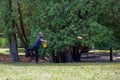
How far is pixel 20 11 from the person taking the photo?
70.2ft

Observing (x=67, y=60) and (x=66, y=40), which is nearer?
(x=66, y=40)

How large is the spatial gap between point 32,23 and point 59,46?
2462mm

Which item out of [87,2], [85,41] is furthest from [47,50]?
[87,2]

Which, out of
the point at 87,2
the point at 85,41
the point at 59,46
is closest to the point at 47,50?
the point at 59,46

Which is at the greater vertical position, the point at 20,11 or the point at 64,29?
the point at 20,11

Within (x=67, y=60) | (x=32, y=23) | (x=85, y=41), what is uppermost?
(x=32, y=23)

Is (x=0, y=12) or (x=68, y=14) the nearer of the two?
(x=68, y=14)

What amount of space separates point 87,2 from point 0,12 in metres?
5.72

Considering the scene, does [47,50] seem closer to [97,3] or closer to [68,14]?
[68,14]

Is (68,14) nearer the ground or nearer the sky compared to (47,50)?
nearer the sky

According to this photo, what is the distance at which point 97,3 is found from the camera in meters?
18.4

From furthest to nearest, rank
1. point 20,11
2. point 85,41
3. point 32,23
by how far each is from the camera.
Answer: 1. point 20,11
2. point 32,23
3. point 85,41

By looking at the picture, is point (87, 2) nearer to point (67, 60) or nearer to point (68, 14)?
point (68, 14)

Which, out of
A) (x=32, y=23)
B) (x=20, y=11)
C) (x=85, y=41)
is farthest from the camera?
(x=20, y=11)
